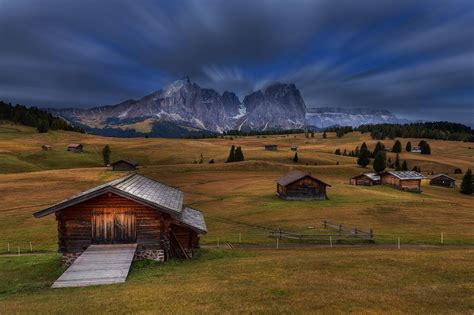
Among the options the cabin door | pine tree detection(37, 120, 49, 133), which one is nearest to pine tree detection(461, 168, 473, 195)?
the cabin door

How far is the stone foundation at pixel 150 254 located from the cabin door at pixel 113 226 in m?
0.96

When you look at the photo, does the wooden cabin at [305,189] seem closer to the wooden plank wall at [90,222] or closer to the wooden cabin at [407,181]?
the wooden cabin at [407,181]

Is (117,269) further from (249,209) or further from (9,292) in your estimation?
(249,209)

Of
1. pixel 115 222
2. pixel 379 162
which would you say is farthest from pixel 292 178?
pixel 379 162

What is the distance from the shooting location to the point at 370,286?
16562mm

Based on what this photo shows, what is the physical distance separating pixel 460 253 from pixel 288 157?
116967 mm

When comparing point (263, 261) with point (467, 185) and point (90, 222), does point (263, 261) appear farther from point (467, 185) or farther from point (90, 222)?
point (467, 185)

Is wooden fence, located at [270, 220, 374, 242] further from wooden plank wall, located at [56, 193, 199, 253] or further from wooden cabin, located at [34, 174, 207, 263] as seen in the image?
wooden plank wall, located at [56, 193, 199, 253]

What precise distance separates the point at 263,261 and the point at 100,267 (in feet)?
33.7

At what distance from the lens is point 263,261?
2320cm

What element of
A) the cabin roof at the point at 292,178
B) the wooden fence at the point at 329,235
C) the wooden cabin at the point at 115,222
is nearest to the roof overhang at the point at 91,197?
the wooden cabin at the point at 115,222

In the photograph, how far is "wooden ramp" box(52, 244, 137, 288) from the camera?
18.0m

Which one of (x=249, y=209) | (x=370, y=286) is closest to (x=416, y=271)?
(x=370, y=286)

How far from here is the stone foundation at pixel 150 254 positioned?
2438 cm
